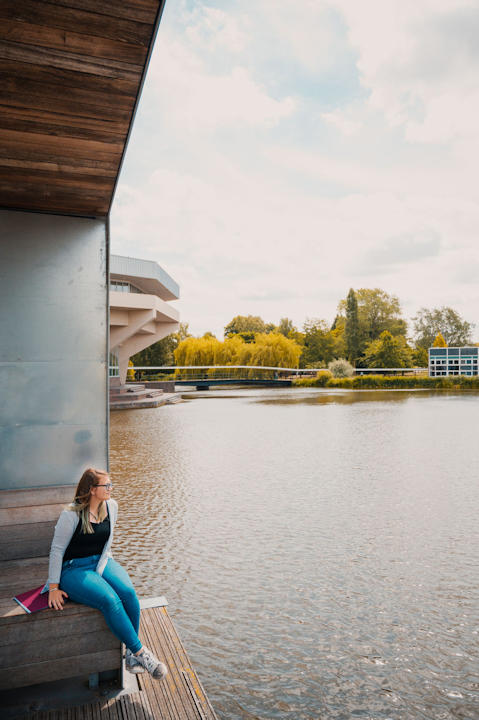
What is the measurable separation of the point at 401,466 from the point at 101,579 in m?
8.00

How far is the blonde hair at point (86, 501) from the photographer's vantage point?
2801 millimetres

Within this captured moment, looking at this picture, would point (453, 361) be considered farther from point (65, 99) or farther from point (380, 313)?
point (65, 99)

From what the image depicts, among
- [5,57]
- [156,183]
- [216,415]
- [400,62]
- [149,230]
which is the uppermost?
[149,230]

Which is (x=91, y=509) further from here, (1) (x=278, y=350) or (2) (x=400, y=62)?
(1) (x=278, y=350)

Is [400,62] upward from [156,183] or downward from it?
downward

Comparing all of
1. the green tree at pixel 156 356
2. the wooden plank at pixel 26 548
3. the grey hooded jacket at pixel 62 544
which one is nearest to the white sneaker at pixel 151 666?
the grey hooded jacket at pixel 62 544

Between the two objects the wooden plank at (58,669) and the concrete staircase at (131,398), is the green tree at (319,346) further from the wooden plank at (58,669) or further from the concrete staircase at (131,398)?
the wooden plank at (58,669)

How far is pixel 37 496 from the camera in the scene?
360 centimetres

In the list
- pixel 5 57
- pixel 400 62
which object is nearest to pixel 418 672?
pixel 5 57

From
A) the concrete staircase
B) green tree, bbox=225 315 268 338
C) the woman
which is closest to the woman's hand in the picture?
the woman

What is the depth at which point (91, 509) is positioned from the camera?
285 centimetres

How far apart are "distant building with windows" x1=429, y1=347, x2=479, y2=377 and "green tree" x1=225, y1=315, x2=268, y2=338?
2843 centimetres

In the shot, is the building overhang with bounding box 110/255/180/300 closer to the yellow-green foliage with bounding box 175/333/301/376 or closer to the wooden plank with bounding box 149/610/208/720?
the yellow-green foliage with bounding box 175/333/301/376

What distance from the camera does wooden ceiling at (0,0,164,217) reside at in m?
1.86
